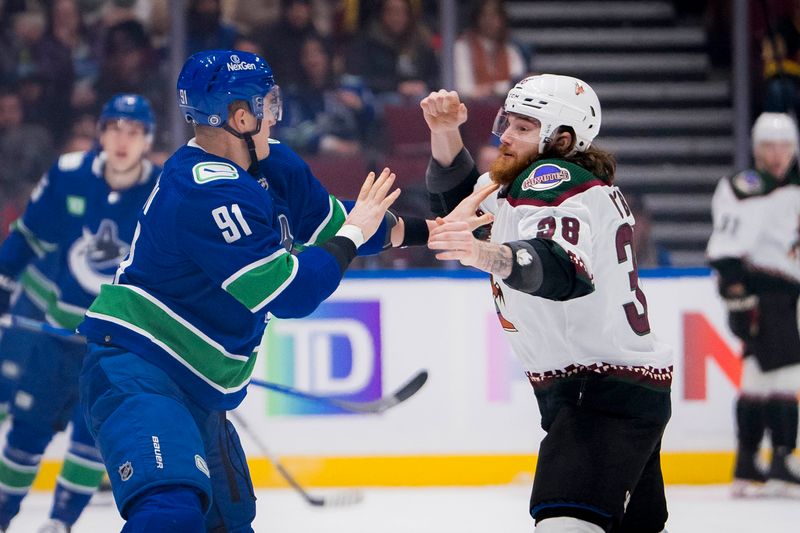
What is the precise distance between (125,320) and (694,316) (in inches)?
146

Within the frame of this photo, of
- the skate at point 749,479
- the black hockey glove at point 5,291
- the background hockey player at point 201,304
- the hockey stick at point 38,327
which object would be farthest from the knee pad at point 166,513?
the skate at point 749,479

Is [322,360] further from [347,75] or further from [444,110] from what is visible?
[444,110]

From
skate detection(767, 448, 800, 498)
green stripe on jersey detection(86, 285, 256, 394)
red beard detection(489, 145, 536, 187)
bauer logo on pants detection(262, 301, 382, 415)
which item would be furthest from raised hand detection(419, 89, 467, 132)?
skate detection(767, 448, 800, 498)

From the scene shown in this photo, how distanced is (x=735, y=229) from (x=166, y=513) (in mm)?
3815

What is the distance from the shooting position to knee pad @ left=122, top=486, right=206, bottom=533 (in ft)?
8.13

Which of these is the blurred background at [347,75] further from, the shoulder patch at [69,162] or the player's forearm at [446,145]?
the player's forearm at [446,145]

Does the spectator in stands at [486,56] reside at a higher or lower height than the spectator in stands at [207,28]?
lower

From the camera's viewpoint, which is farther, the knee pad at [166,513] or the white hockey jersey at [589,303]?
the white hockey jersey at [589,303]

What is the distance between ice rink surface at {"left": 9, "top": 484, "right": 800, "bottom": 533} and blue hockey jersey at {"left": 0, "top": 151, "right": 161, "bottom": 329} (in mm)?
918

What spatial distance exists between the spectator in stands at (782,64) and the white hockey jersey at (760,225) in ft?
4.76

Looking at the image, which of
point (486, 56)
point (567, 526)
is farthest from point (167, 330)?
point (486, 56)

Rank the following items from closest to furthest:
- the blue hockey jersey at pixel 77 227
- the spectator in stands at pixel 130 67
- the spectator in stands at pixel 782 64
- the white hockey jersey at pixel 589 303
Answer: the white hockey jersey at pixel 589 303, the blue hockey jersey at pixel 77 227, the spectator in stands at pixel 130 67, the spectator in stands at pixel 782 64

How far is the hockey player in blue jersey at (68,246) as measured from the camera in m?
4.69

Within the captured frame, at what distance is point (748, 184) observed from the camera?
5.76 meters
